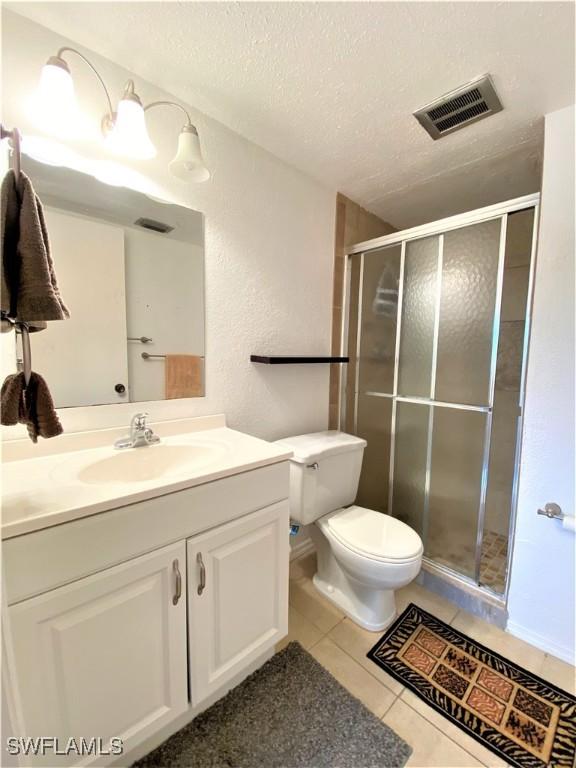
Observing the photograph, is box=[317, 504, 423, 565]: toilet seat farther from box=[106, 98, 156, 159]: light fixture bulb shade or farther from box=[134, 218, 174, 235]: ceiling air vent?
box=[106, 98, 156, 159]: light fixture bulb shade

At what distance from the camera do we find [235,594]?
100 cm

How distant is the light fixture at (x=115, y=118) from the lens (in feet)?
2.83

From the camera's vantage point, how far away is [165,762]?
0.92 metres

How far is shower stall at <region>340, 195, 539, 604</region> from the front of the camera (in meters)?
1.42

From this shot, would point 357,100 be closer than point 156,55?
No

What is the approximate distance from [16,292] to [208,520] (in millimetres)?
732

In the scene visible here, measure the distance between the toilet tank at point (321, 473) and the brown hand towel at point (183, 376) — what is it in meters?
0.51

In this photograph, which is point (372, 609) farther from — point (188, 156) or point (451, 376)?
point (188, 156)

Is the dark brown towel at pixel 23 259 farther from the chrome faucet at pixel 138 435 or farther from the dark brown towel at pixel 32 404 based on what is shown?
the chrome faucet at pixel 138 435

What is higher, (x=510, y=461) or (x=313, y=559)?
(x=510, y=461)

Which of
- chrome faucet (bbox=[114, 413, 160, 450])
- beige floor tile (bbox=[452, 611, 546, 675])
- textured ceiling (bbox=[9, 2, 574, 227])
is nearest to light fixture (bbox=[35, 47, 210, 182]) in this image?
textured ceiling (bbox=[9, 2, 574, 227])

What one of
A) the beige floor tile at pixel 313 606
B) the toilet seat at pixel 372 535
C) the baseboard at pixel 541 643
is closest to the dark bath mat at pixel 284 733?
the beige floor tile at pixel 313 606

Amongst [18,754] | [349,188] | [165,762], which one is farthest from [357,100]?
[165,762]

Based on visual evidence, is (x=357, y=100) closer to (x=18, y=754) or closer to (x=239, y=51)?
(x=239, y=51)
